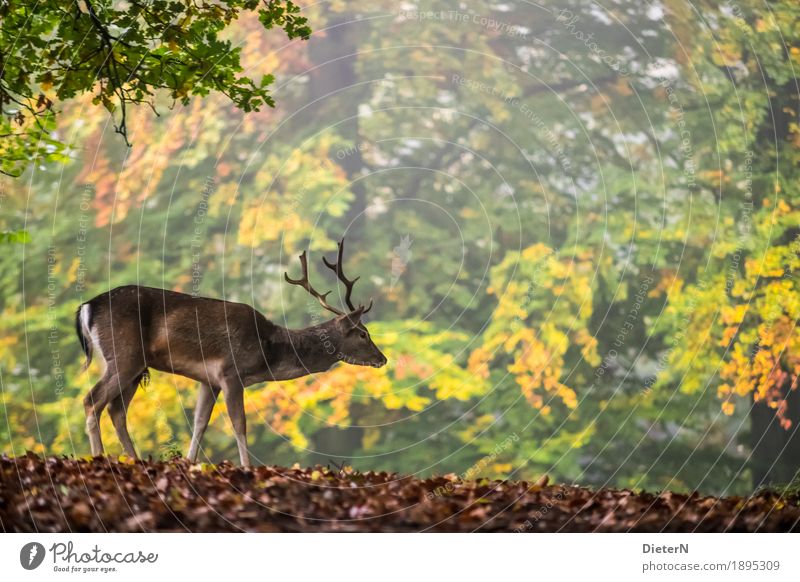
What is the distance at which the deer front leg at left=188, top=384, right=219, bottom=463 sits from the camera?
7316 millimetres

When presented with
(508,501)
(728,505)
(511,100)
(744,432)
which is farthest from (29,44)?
(744,432)

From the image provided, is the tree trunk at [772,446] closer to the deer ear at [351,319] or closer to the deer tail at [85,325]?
the deer ear at [351,319]

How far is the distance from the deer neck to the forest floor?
0.81 metres

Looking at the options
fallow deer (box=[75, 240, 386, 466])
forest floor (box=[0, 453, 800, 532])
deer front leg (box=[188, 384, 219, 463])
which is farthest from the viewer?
deer front leg (box=[188, 384, 219, 463])

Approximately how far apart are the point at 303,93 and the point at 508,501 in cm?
856

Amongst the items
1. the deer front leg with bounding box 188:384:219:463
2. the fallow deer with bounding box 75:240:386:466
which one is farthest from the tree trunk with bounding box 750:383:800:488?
the deer front leg with bounding box 188:384:219:463

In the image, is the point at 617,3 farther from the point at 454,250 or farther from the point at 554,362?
the point at 554,362

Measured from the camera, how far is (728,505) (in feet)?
24.0

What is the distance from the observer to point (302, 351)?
7.58 metres

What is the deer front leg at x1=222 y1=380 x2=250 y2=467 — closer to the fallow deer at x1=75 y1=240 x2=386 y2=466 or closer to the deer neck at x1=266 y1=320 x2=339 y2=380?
the fallow deer at x1=75 y1=240 x2=386 y2=466
